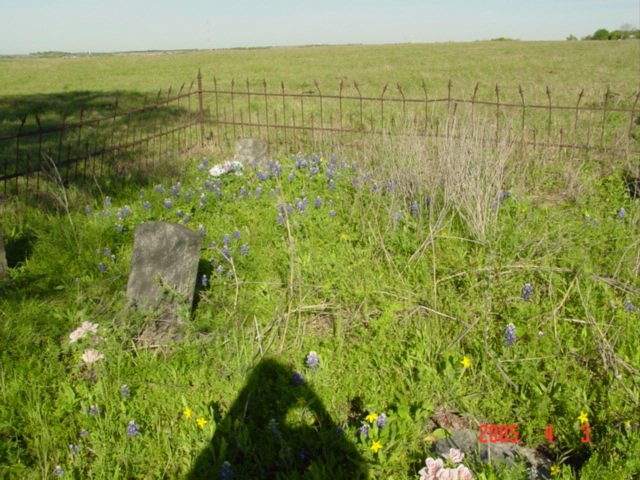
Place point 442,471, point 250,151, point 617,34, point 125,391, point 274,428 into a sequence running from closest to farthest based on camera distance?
point 442,471
point 274,428
point 125,391
point 250,151
point 617,34

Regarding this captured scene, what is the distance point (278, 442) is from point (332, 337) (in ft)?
2.97

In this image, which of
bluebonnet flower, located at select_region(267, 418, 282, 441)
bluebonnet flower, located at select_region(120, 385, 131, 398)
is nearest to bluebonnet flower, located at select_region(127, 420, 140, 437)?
bluebonnet flower, located at select_region(120, 385, 131, 398)

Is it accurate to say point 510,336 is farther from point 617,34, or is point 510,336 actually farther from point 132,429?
point 617,34

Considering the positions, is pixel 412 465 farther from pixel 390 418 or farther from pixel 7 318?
pixel 7 318

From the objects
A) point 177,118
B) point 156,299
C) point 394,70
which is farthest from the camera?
point 394,70

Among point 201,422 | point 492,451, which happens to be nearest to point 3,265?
point 201,422

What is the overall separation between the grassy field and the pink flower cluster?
0.08m

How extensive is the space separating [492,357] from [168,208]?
3.45 m

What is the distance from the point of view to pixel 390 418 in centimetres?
256

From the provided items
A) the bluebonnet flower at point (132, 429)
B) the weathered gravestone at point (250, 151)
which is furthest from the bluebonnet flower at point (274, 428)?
the weathered gravestone at point (250, 151)

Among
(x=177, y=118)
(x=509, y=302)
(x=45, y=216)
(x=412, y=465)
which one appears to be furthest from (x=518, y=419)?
(x=177, y=118)

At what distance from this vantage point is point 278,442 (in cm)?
254
